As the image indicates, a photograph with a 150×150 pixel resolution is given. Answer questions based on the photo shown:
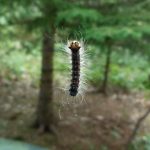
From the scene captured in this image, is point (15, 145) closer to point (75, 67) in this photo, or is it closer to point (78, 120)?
point (78, 120)

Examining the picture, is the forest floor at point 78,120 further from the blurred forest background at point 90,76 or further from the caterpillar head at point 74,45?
the caterpillar head at point 74,45

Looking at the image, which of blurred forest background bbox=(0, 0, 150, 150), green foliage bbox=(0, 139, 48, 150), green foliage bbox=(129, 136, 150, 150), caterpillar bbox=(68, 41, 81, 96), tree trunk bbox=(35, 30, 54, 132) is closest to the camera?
caterpillar bbox=(68, 41, 81, 96)

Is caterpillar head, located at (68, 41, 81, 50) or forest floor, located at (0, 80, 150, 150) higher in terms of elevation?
caterpillar head, located at (68, 41, 81, 50)

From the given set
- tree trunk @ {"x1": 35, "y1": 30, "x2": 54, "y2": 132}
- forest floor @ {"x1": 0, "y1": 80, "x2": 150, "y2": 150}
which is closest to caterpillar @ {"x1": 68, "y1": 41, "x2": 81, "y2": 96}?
forest floor @ {"x1": 0, "y1": 80, "x2": 150, "y2": 150}

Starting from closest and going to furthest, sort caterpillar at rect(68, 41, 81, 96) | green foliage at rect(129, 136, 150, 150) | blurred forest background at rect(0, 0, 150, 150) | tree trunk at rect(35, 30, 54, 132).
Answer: caterpillar at rect(68, 41, 81, 96) < blurred forest background at rect(0, 0, 150, 150) < tree trunk at rect(35, 30, 54, 132) < green foliage at rect(129, 136, 150, 150)

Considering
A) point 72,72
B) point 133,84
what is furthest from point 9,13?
point 72,72

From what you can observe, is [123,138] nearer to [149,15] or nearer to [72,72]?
[149,15]

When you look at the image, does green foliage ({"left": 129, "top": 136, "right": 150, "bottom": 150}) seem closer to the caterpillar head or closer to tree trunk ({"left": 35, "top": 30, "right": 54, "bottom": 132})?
tree trunk ({"left": 35, "top": 30, "right": 54, "bottom": 132})
